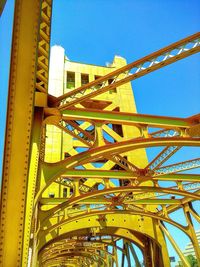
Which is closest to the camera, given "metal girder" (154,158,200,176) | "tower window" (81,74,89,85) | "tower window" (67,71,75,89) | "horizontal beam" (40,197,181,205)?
"metal girder" (154,158,200,176)

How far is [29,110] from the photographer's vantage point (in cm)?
618

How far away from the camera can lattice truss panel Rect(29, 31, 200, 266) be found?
8867 millimetres

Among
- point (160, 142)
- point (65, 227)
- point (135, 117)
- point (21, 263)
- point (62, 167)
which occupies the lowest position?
point (21, 263)

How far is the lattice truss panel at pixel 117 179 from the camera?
887 cm

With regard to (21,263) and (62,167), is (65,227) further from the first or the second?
(21,263)

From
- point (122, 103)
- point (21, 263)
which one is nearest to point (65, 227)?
point (122, 103)

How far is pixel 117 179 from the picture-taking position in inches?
774

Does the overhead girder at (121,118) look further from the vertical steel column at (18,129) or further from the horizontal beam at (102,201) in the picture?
the horizontal beam at (102,201)

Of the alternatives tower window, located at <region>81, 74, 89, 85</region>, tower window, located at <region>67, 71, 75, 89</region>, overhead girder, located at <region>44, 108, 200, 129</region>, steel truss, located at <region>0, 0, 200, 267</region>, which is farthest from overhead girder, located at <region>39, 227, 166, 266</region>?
tower window, located at <region>81, 74, 89, 85</region>

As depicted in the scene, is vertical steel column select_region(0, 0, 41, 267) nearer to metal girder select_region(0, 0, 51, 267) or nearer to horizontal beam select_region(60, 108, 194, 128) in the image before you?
metal girder select_region(0, 0, 51, 267)

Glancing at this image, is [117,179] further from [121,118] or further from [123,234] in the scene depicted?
[121,118]

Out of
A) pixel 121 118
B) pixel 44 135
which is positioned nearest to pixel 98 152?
pixel 121 118

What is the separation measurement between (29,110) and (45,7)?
2.56 metres

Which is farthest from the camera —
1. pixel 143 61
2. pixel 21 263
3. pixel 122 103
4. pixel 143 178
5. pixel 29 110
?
pixel 122 103
